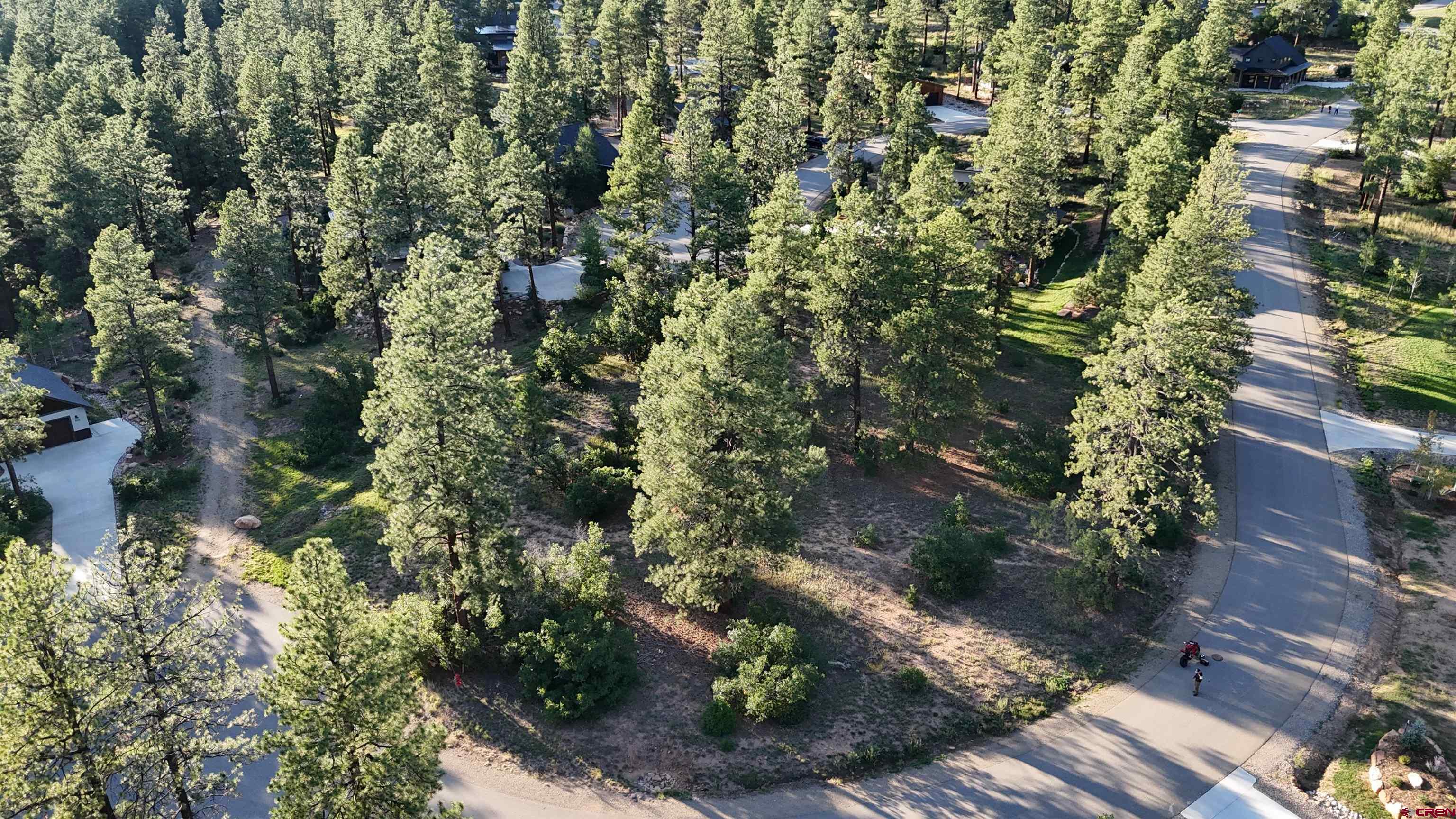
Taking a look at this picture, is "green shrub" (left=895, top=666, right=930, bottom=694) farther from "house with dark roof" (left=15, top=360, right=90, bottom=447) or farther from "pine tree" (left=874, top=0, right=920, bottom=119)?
"pine tree" (left=874, top=0, right=920, bottom=119)

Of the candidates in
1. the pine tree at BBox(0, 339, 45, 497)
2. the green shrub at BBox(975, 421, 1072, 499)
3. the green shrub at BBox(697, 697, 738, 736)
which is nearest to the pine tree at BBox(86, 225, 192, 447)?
the pine tree at BBox(0, 339, 45, 497)

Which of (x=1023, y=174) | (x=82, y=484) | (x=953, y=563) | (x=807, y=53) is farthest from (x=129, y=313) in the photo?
(x=807, y=53)

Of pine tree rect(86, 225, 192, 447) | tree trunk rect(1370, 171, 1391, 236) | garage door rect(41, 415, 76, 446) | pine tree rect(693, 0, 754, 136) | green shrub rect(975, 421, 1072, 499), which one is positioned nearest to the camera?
green shrub rect(975, 421, 1072, 499)

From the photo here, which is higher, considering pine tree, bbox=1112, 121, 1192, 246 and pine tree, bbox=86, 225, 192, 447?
pine tree, bbox=1112, 121, 1192, 246

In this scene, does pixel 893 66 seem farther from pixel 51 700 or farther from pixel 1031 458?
pixel 51 700

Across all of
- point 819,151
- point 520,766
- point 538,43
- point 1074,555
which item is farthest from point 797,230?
point 538,43

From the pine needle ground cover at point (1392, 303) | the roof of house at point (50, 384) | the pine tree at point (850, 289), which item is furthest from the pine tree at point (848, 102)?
the roof of house at point (50, 384)

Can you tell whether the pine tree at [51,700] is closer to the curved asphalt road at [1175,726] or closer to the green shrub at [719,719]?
Result: the curved asphalt road at [1175,726]

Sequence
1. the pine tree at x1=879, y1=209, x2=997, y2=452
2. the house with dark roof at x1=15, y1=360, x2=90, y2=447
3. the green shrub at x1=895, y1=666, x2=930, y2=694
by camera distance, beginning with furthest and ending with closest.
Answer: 1. the house with dark roof at x1=15, y1=360, x2=90, y2=447
2. the pine tree at x1=879, y1=209, x2=997, y2=452
3. the green shrub at x1=895, y1=666, x2=930, y2=694
